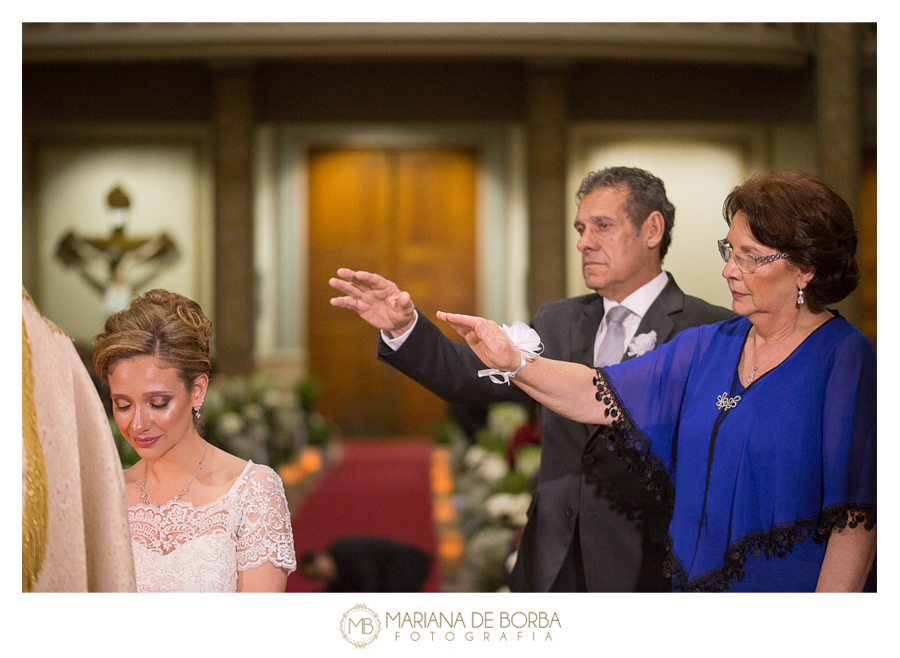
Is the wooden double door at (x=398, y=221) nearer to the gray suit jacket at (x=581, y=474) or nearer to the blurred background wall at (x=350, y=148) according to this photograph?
the blurred background wall at (x=350, y=148)

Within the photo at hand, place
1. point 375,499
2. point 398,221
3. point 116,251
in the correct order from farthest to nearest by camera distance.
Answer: point 398,221
point 116,251
point 375,499

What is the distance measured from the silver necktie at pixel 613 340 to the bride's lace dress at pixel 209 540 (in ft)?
2.55

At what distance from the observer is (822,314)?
1.52m

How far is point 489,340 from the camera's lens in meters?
1.51

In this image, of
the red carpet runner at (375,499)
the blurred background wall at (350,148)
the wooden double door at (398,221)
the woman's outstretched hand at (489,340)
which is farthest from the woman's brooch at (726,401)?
the wooden double door at (398,221)

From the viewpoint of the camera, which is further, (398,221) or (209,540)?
(398,221)

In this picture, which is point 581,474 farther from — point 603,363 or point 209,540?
point 209,540

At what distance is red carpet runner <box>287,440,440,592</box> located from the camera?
4512 mm

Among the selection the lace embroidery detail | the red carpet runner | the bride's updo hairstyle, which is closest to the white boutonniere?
the lace embroidery detail

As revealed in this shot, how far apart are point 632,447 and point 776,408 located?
12.2 inches
